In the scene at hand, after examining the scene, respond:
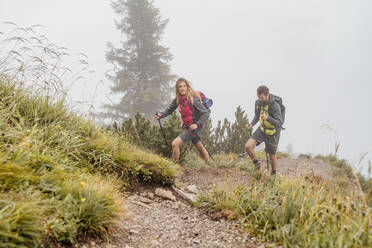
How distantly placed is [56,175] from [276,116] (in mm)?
5264

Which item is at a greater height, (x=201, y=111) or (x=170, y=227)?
(x=201, y=111)

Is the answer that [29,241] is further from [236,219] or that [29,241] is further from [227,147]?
[227,147]

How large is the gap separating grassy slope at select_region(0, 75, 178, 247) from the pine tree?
58.8 ft

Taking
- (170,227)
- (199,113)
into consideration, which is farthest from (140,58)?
(170,227)

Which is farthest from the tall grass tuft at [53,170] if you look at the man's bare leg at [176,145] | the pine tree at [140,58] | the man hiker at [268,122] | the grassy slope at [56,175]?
the pine tree at [140,58]

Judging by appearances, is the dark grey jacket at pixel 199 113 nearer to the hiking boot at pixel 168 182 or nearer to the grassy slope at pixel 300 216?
the hiking boot at pixel 168 182

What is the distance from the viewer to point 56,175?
105 inches

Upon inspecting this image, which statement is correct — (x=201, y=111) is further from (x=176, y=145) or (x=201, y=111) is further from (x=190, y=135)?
(x=176, y=145)

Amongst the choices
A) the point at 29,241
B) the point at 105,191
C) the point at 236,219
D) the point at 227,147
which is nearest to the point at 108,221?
the point at 105,191

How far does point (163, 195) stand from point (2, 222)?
2.91 meters

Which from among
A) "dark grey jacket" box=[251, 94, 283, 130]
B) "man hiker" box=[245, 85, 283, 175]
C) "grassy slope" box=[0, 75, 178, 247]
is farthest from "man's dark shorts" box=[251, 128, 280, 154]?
"grassy slope" box=[0, 75, 178, 247]

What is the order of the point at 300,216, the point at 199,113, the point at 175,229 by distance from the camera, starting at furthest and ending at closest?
the point at 199,113
the point at 175,229
the point at 300,216

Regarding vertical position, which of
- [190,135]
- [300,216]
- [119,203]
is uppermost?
[190,135]

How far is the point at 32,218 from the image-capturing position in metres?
1.90
